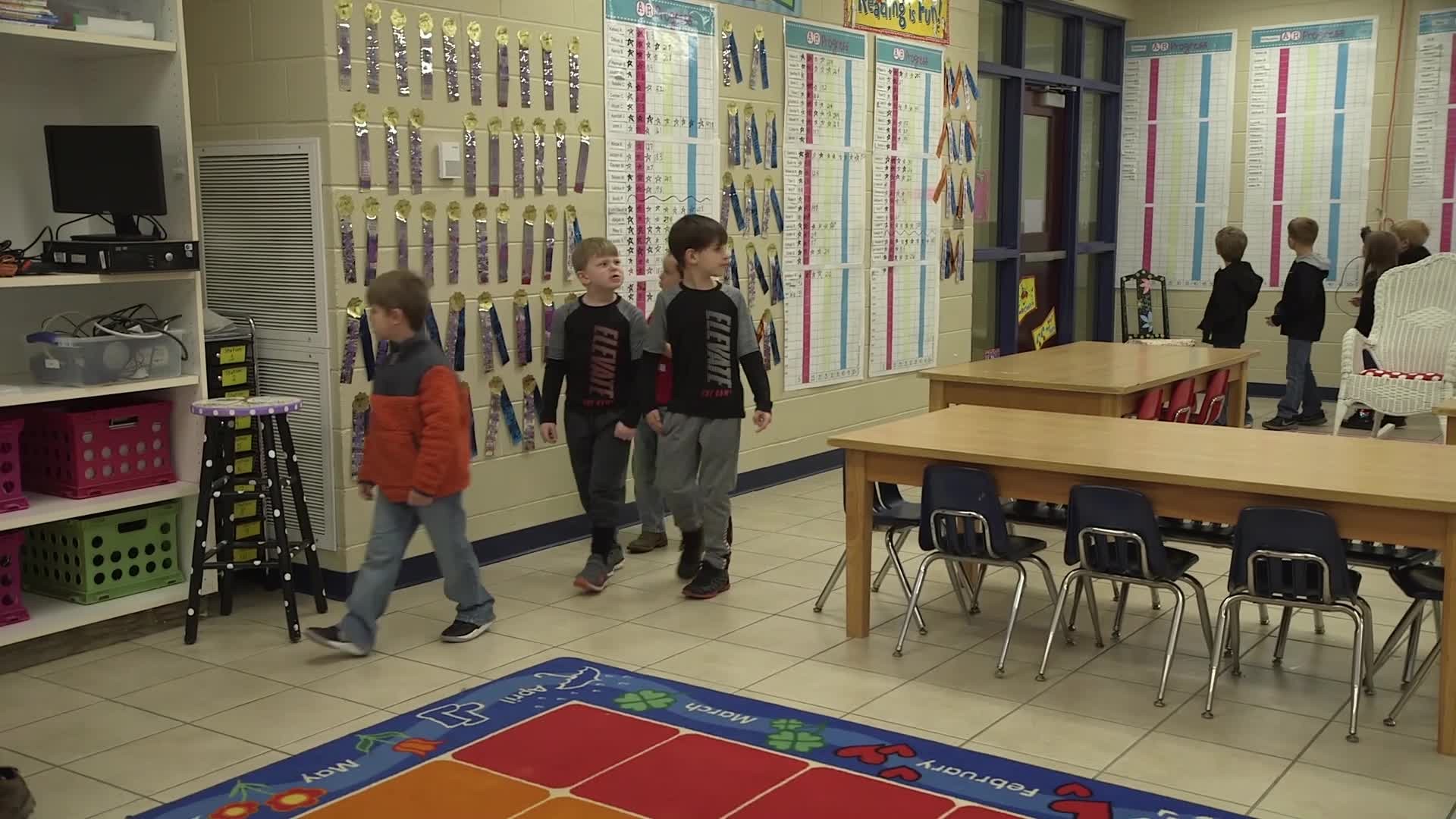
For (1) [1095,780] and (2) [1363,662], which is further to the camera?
(2) [1363,662]

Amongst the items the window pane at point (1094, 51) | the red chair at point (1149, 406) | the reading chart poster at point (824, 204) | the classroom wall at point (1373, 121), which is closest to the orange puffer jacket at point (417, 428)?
the red chair at point (1149, 406)

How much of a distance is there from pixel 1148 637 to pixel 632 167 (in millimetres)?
2973

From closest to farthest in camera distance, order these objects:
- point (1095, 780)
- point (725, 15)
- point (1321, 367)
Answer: point (1095, 780)
point (725, 15)
point (1321, 367)

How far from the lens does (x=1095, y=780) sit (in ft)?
10.8

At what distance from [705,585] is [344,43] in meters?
2.32

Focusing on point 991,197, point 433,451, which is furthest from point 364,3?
point 991,197

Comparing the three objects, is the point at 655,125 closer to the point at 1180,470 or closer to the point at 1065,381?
the point at 1065,381

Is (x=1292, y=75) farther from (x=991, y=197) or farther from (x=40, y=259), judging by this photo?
(x=40, y=259)

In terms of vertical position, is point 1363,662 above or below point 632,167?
below

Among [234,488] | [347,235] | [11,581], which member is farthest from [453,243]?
[11,581]

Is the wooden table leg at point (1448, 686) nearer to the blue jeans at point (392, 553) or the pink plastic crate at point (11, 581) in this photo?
the blue jeans at point (392, 553)

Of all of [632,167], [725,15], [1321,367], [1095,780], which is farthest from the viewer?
[1321,367]

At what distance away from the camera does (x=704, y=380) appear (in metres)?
4.79

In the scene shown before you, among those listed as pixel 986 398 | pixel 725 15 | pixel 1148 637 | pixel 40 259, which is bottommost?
pixel 1148 637
